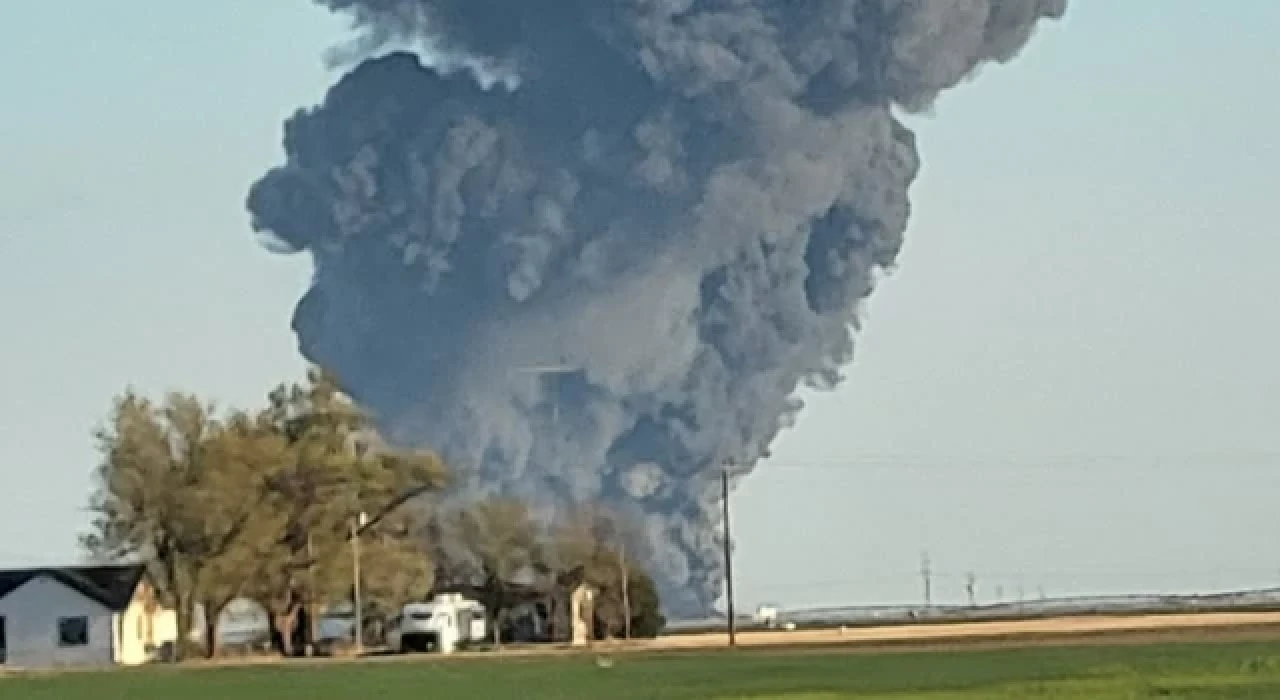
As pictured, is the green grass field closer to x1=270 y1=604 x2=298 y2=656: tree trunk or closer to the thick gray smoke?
x1=270 y1=604 x2=298 y2=656: tree trunk

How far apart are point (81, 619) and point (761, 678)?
45539mm

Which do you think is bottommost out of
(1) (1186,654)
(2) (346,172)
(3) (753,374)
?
(1) (1186,654)

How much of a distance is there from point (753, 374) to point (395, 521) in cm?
3108

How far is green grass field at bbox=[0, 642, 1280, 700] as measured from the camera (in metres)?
42.9

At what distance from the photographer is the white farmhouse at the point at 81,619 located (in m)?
92.3

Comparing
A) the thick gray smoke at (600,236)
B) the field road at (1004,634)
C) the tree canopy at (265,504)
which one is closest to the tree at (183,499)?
the tree canopy at (265,504)

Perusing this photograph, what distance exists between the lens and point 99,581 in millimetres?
93312

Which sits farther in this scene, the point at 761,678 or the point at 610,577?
the point at 610,577

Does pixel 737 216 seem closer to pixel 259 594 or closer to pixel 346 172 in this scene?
pixel 346 172

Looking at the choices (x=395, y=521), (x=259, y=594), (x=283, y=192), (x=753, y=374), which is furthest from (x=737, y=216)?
(x=259, y=594)

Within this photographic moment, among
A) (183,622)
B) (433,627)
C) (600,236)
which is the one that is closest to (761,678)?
(433,627)

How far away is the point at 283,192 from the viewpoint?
415ft

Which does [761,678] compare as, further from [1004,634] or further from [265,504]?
[265,504]

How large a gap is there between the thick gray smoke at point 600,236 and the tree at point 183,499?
3125cm
